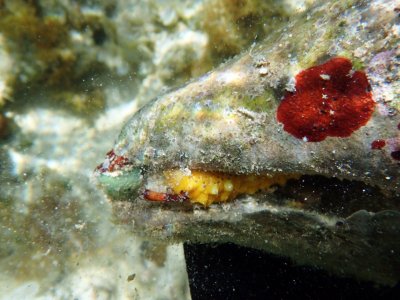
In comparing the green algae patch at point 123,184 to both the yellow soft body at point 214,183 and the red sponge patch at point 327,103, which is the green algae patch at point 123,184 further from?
the red sponge patch at point 327,103

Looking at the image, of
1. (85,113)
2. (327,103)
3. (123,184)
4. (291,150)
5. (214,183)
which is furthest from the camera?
(85,113)

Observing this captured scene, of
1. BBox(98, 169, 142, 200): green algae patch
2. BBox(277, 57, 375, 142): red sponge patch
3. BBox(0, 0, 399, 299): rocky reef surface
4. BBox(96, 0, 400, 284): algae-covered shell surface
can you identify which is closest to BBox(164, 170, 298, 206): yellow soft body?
BBox(96, 0, 400, 284): algae-covered shell surface

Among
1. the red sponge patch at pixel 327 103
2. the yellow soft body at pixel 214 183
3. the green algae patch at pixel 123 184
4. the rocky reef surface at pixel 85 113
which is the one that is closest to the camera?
the red sponge patch at pixel 327 103

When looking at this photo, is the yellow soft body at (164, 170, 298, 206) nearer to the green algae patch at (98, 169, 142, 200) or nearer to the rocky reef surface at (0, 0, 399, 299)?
the green algae patch at (98, 169, 142, 200)

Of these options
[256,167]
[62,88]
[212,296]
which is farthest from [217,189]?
[62,88]

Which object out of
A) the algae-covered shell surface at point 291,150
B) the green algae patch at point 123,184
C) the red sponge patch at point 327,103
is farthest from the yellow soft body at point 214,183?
the red sponge patch at point 327,103

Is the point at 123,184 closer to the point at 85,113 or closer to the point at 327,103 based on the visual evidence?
the point at 85,113

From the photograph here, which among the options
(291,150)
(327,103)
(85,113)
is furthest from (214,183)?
(85,113)
